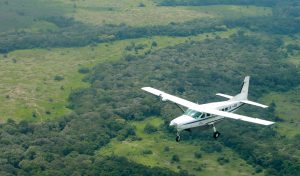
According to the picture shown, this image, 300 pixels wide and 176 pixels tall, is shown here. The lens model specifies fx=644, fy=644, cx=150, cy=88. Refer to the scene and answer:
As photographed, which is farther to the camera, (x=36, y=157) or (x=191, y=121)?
(x=36, y=157)

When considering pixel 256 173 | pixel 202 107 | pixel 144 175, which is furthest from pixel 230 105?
Result: pixel 256 173

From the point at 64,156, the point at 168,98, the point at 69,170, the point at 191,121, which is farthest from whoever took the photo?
the point at 64,156

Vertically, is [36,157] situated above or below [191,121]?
below

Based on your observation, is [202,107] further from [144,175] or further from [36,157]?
[36,157]

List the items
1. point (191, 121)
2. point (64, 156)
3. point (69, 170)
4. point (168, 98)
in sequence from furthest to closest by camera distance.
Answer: point (64, 156), point (69, 170), point (168, 98), point (191, 121)

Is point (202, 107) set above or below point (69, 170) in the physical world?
above

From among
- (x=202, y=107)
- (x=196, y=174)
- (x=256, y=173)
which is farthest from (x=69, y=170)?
(x=202, y=107)

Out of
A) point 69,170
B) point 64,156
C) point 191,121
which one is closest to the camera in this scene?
point 191,121

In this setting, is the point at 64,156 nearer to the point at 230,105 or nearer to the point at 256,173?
the point at 256,173

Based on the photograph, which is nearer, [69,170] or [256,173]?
[69,170]
